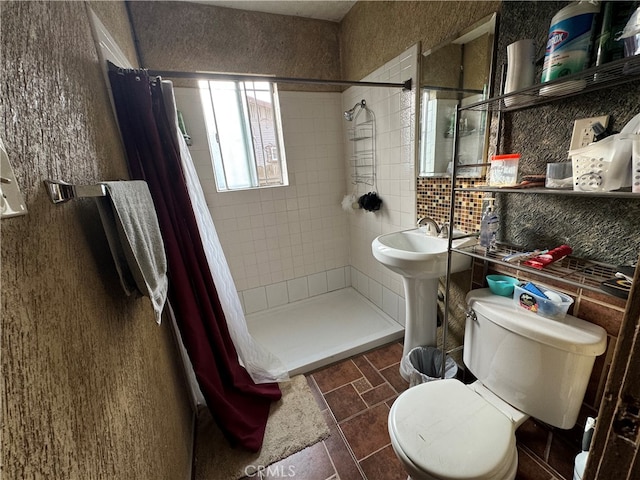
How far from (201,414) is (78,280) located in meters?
1.32

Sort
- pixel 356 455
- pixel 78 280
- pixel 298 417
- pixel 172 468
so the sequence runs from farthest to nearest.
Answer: pixel 298 417 → pixel 356 455 → pixel 172 468 → pixel 78 280

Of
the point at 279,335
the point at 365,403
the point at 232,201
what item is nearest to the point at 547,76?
the point at 365,403

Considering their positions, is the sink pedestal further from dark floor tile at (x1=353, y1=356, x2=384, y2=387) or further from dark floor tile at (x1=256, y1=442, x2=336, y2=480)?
dark floor tile at (x1=256, y1=442, x2=336, y2=480)

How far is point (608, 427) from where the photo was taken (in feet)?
1.08

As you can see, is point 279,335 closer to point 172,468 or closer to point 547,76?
point 172,468

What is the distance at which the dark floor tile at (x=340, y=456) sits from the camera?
1.17 m

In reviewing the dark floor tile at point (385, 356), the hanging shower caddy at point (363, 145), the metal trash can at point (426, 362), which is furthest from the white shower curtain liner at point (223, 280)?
the hanging shower caddy at point (363, 145)

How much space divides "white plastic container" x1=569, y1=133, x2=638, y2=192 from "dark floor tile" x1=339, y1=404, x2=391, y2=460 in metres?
1.35

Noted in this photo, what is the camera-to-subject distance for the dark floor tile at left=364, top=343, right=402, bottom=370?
179cm

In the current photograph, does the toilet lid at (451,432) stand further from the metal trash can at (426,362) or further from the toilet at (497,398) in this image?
the metal trash can at (426,362)

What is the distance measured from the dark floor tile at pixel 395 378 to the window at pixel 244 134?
1693 millimetres

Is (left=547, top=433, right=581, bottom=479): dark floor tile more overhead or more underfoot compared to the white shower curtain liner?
more underfoot

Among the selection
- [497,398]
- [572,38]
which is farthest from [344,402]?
[572,38]
